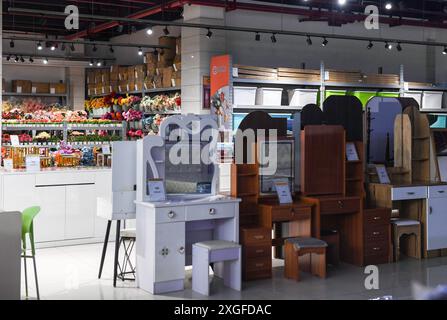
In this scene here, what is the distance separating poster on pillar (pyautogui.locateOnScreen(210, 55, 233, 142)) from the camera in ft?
34.9

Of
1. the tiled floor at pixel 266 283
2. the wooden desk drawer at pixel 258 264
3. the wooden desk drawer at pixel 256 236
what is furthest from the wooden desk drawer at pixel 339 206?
the wooden desk drawer at pixel 258 264

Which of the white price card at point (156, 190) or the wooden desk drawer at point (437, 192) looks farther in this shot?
the wooden desk drawer at point (437, 192)

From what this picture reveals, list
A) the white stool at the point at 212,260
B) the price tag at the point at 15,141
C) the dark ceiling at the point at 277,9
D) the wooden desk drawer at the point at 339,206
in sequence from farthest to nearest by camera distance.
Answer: the dark ceiling at the point at 277,9 < the price tag at the point at 15,141 < the wooden desk drawer at the point at 339,206 < the white stool at the point at 212,260

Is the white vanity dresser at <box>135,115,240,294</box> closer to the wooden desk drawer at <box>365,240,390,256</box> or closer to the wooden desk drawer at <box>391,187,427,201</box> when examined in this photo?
the wooden desk drawer at <box>365,240,390,256</box>

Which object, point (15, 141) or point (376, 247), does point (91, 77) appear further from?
point (376, 247)

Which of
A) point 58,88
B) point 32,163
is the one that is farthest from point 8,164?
point 58,88

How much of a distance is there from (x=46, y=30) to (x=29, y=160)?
9351mm

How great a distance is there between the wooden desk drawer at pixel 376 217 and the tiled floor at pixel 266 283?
1.72ft

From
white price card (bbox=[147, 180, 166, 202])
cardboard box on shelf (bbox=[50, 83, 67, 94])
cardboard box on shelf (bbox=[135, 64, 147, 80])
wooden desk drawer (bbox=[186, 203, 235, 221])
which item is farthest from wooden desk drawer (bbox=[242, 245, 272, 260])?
cardboard box on shelf (bbox=[50, 83, 67, 94])

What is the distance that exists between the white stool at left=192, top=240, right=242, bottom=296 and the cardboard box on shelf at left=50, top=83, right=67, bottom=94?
11675 millimetres

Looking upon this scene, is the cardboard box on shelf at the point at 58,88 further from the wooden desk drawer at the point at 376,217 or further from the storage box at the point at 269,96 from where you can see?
the wooden desk drawer at the point at 376,217

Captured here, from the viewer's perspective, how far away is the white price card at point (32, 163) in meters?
8.65

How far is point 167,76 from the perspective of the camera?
1221cm

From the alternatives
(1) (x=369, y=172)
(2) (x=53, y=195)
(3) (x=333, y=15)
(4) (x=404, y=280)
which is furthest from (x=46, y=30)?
(4) (x=404, y=280)
